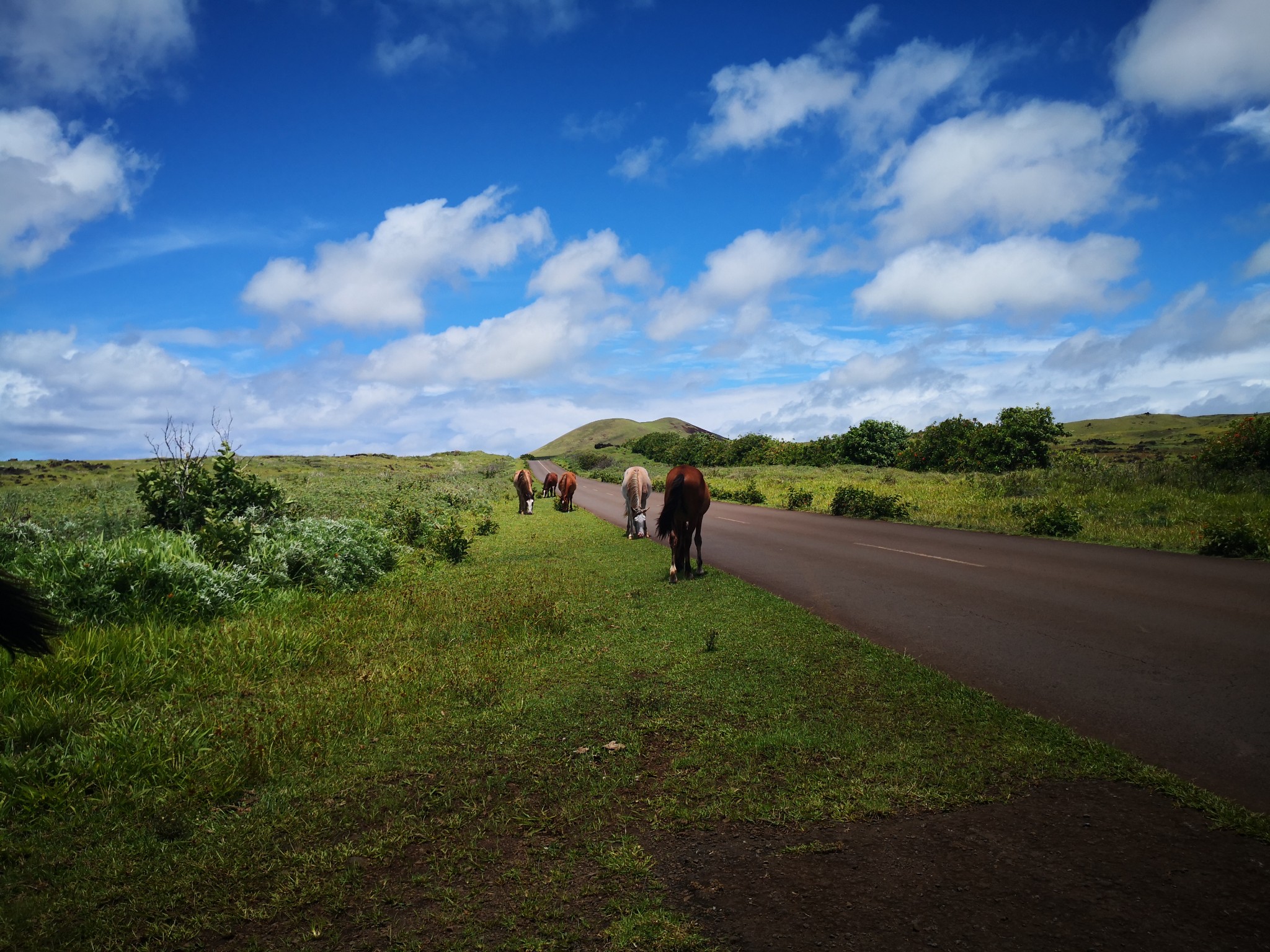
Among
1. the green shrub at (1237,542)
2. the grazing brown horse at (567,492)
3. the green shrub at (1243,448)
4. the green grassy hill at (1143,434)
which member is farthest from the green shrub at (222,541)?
the green grassy hill at (1143,434)

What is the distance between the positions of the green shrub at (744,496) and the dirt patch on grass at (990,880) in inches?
1003

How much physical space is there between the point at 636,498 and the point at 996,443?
31534mm

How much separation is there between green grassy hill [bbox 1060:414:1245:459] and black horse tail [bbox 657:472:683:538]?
54.0m

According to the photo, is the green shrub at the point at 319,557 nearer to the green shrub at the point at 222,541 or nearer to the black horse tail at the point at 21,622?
the green shrub at the point at 222,541

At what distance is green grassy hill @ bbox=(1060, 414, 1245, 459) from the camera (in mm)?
59875

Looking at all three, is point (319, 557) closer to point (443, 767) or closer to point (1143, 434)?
point (443, 767)

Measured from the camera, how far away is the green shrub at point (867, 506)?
69.9 feet

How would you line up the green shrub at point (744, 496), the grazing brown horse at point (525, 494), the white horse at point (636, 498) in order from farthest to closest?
the green shrub at point (744, 496) < the grazing brown horse at point (525, 494) < the white horse at point (636, 498)

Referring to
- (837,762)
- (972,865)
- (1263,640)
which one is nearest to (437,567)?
(837,762)

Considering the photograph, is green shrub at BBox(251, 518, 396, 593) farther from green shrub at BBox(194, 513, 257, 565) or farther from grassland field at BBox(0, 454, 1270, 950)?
grassland field at BBox(0, 454, 1270, 950)

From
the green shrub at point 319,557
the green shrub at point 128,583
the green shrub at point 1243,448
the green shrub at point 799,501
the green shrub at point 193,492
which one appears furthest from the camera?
the green shrub at point 799,501

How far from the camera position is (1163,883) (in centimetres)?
316

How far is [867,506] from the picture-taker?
72.6 feet

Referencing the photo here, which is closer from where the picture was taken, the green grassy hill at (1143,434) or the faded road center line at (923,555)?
the faded road center line at (923,555)
